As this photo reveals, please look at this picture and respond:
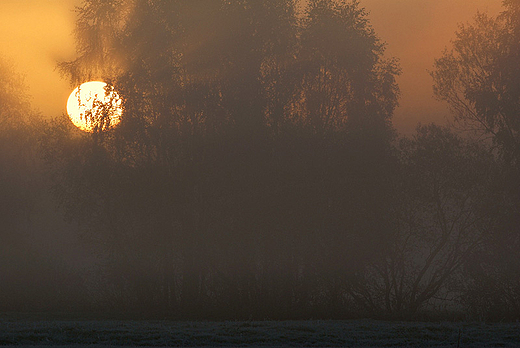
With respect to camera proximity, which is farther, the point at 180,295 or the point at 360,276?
the point at 180,295

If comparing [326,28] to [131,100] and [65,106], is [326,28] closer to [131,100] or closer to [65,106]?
[131,100]

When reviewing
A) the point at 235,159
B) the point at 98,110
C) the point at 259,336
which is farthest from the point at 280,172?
the point at 259,336

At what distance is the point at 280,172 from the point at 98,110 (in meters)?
8.77

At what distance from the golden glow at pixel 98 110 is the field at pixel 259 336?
40.5 ft

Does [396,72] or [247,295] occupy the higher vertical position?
[396,72]

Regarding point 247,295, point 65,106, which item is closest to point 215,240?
point 247,295

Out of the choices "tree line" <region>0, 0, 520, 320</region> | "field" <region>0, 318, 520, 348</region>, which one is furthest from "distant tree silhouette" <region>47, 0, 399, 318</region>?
"field" <region>0, 318, 520, 348</region>

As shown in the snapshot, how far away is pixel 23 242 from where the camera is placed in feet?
136

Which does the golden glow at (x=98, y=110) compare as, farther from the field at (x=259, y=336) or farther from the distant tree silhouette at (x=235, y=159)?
the field at (x=259, y=336)

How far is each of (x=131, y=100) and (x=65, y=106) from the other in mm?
3736

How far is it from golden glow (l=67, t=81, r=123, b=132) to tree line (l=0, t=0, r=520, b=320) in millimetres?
409

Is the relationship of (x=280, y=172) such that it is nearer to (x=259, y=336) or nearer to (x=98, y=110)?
(x=98, y=110)

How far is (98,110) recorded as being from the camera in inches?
1123

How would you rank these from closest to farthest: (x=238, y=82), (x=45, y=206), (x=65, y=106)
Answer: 1. (x=238, y=82)
2. (x=65, y=106)
3. (x=45, y=206)
